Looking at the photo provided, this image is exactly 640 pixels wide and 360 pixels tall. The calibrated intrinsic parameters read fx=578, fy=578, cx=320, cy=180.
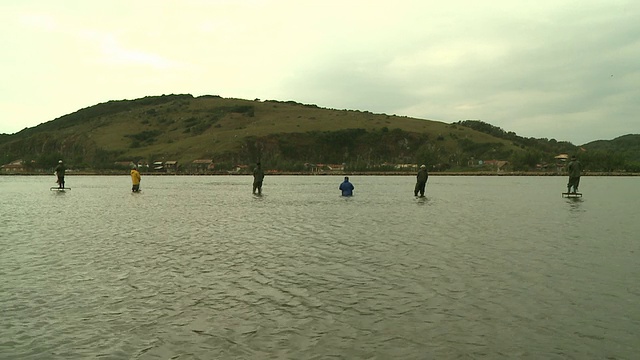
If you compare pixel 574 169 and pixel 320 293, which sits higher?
pixel 574 169

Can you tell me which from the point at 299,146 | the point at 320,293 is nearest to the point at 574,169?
A: the point at 320,293

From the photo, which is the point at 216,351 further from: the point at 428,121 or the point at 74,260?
the point at 428,121

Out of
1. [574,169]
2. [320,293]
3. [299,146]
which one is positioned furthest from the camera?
Result: [299,146]

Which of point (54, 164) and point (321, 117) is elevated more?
point (321, 117)

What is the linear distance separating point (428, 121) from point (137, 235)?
612 feet

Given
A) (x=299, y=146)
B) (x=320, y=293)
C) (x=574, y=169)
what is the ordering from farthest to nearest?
(x=299, y=146) < (x=574, y=169) < (x=320, y=293)

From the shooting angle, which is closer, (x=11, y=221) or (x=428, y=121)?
(x=11, y=221)

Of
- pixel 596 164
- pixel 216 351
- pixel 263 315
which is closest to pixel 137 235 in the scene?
pixel 263 315

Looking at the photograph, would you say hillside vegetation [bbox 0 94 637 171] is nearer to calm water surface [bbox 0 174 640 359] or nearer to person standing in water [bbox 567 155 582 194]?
person standing in water [bbox 567 155 582 194]

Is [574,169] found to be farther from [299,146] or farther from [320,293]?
[299,146]

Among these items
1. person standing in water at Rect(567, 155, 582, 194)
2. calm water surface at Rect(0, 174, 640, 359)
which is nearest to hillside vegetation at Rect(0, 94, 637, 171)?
person standing in water at Rect(567, 155, 582, 194)

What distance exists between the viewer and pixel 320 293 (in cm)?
1079

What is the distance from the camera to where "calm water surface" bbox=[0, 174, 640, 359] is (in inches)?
307

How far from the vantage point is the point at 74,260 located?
1437cm
